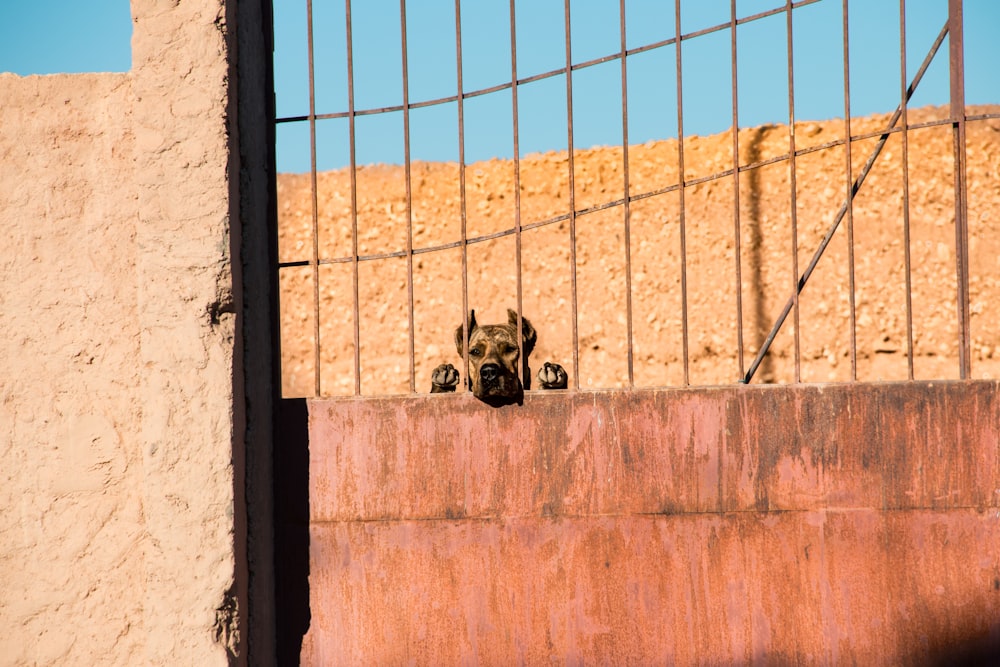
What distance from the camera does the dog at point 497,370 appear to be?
338 centimetres

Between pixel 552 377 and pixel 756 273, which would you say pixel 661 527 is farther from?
pixel 756 273

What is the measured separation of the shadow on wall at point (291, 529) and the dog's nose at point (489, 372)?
2.27 feet

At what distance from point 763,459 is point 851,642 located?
70 cm

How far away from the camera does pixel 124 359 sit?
3217mm

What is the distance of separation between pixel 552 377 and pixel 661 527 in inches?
37.3

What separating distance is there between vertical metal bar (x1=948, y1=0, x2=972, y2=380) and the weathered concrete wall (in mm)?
181

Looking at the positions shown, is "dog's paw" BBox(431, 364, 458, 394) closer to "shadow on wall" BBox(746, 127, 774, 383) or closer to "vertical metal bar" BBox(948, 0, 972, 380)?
"vertical metal bar" BBox(948, 0, 972, 380)

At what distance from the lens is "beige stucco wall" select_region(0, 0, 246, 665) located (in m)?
3.08

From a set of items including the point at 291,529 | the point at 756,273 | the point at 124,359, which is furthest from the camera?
the point at 756,273

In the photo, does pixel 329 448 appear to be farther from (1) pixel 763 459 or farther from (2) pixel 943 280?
(2) pixel 943 280

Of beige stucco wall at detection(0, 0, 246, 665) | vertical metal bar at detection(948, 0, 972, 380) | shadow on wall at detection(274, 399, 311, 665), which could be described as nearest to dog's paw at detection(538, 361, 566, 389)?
shadow on wall at detection(274, 399, 311, 665)

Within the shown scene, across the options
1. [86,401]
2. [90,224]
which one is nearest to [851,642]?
[86,401]

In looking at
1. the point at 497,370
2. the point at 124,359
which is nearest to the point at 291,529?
the point at 124,359

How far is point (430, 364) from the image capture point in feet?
79.2
